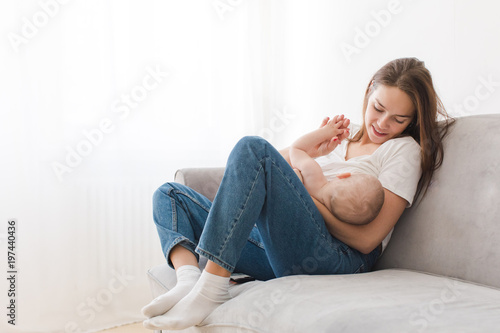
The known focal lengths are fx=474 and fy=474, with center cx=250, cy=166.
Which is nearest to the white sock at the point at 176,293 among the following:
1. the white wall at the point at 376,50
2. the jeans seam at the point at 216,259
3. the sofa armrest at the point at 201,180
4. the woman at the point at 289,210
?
the woman at the point at 289,210

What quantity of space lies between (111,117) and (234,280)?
129 cm

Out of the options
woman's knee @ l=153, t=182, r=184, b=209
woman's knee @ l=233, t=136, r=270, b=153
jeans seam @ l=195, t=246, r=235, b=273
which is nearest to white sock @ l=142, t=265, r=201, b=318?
jeans seam @ l=195, t=246, r=235, b=273

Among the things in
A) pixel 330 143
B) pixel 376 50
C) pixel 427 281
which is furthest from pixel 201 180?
pixel 376 50

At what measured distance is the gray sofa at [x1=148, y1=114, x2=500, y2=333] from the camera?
90 cm

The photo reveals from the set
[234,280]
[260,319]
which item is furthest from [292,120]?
[260,319]

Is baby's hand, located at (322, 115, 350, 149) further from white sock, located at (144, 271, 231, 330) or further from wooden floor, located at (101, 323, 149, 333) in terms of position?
wooden floor, located at (101, 323, 149, 333)

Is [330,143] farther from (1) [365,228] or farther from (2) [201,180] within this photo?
(2) [201,180]

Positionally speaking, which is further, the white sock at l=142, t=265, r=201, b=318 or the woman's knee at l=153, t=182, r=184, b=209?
the woman's knee at l=153, t=182, r=184, b=209

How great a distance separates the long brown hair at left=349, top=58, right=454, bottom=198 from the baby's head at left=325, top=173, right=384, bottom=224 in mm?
223

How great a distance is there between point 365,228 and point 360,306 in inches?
15.1

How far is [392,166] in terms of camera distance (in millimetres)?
1364

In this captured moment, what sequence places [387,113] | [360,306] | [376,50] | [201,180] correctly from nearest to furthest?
1. [360,306]
2. [387,113]
3. [201,180]
4. [376,50]

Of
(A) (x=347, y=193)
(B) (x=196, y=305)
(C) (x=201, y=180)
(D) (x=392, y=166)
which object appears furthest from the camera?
(C) (x=201, y=180)

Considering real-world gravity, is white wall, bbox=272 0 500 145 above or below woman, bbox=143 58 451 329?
above
